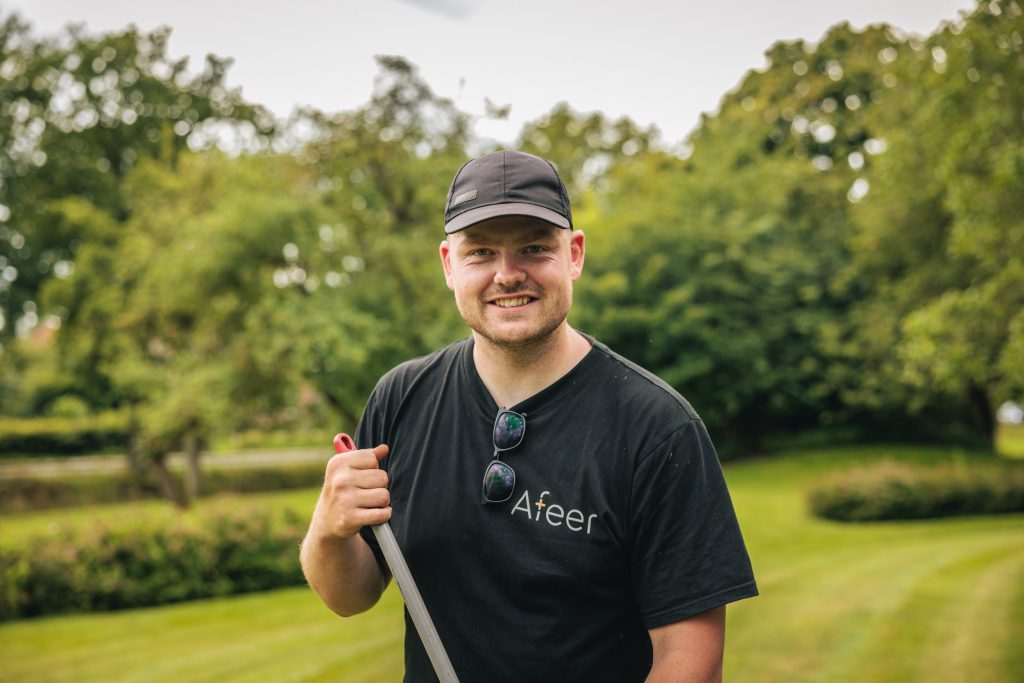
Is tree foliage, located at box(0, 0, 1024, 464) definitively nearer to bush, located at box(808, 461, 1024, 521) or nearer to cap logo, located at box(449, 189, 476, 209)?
bush, located at box(808, 461, 1024, 521)

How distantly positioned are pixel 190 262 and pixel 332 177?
3369 millimetres

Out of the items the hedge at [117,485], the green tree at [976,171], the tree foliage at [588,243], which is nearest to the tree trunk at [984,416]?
the tree foliage at [588,243]

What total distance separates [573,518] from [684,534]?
237mm

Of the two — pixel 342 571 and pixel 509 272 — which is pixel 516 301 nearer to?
pixel 509 272

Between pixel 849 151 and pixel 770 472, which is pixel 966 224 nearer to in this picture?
pixel 770 472

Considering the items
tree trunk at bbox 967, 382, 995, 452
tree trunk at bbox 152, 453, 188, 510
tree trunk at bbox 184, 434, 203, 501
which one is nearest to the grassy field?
tree trunk at bbox 152, 453, 188, 510

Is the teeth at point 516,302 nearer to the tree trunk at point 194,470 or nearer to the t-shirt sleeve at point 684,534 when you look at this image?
the t-shirt sleeve at point 684,534

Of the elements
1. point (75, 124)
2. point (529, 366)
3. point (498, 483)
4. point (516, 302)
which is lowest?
point (498, 483)

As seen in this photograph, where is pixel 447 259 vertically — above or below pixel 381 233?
below

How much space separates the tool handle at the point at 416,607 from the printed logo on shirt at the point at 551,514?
0.29 meters

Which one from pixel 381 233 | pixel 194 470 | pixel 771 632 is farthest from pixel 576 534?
pixel 194 470

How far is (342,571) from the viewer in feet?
6.96

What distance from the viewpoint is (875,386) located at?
88.5 feet

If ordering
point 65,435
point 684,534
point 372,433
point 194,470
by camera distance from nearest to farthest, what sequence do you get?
point 684,534, point 372,433, point 194,470, point 65,435
